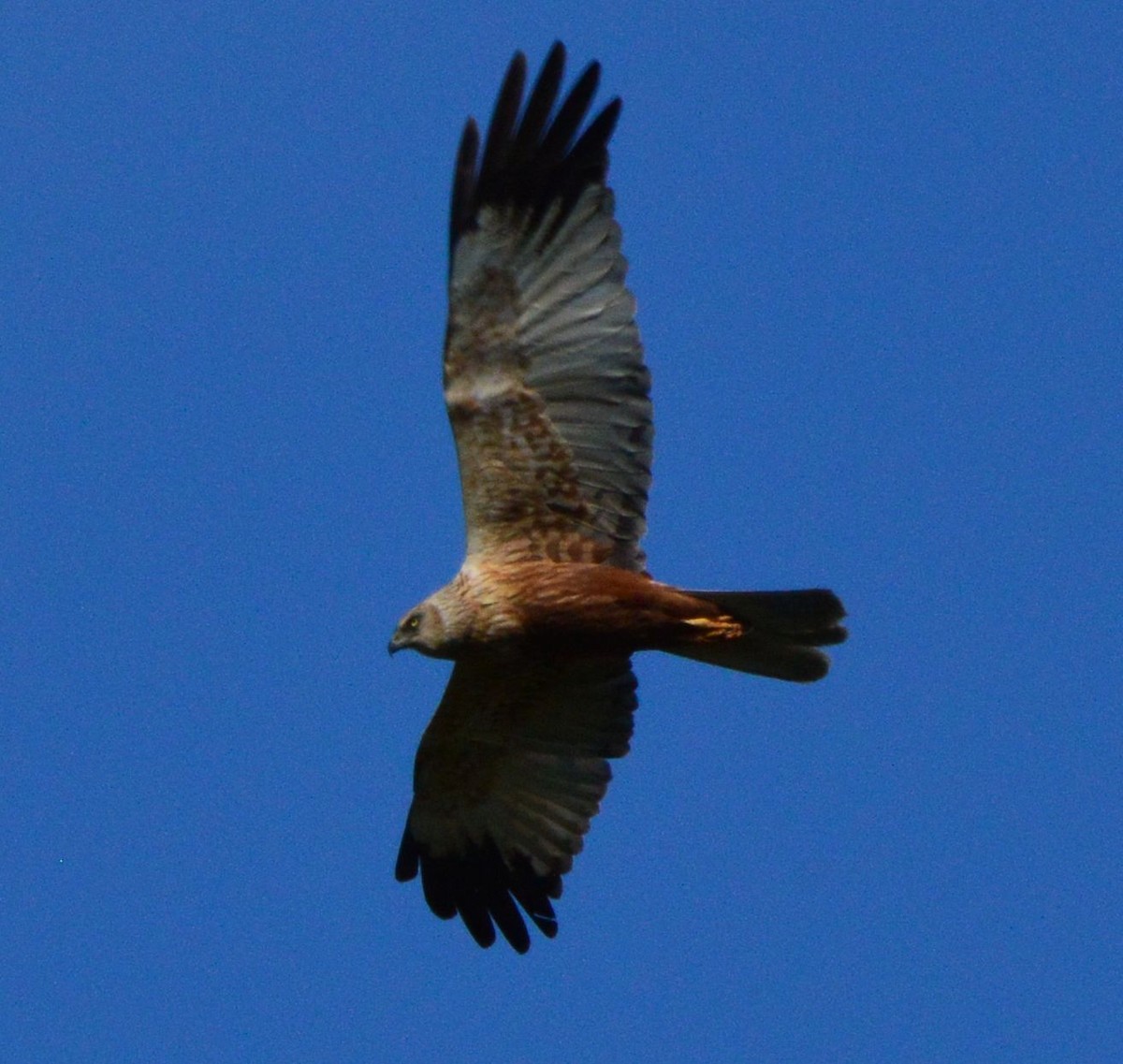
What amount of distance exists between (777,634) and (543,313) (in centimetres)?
175

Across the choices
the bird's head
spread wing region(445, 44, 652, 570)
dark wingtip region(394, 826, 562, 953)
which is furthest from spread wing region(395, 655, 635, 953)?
spread wing region(445, 44, 652, 570)

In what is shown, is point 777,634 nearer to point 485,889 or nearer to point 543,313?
point 543,313

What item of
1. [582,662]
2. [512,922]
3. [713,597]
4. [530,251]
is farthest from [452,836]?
[530,251]

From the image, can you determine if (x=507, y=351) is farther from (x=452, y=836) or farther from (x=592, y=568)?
(x=452, y=836)

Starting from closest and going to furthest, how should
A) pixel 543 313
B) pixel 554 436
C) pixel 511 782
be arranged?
pixel 543 313, pixel 554 436, pixel 511 782

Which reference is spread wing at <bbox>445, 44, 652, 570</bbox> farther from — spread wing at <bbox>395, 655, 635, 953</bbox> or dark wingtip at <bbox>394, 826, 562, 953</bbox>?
dark wingtip at <bbox>394, 826, 562, 953</bbox>

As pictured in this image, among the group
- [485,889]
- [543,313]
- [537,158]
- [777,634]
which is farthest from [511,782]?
[537,158]

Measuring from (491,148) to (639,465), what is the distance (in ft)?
5.06

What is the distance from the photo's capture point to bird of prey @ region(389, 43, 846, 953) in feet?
32.2

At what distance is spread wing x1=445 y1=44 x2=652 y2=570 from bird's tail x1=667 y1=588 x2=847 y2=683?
65 cm

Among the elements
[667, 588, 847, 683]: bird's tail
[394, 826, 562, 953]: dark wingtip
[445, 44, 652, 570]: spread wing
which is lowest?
[394, 826, 562, 953]: dark wingtip

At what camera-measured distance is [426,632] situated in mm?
9914

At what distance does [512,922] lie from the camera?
11086 millimetres

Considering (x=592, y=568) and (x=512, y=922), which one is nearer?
(x=592, y=568)
